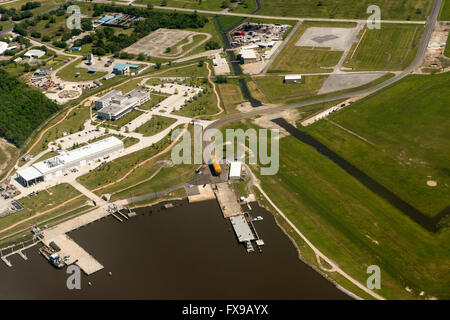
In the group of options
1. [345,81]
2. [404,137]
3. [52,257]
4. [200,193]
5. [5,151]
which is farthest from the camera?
[345,81]

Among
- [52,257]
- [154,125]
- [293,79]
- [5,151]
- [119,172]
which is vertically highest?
[293,79]

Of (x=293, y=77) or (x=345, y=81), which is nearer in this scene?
(x=345, y=81)

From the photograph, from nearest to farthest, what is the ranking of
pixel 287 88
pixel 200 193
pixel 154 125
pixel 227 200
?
pixel 227 200
pixel 200 193
pixel 154 125
pixel 287 88

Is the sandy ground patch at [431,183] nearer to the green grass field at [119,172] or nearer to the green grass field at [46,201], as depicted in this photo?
the green grass field at [119,172]

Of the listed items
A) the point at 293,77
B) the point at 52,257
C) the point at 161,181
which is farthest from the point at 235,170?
the point at 293,77

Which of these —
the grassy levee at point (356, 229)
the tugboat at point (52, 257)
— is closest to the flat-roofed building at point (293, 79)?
the grassy levee at point (356, 229)

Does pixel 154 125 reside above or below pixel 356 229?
above

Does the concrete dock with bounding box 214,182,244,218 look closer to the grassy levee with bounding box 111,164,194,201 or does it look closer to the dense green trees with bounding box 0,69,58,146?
the grassy levee with bounding box 111,164,194,201

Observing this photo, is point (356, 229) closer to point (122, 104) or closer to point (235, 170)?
point (235, 170)
